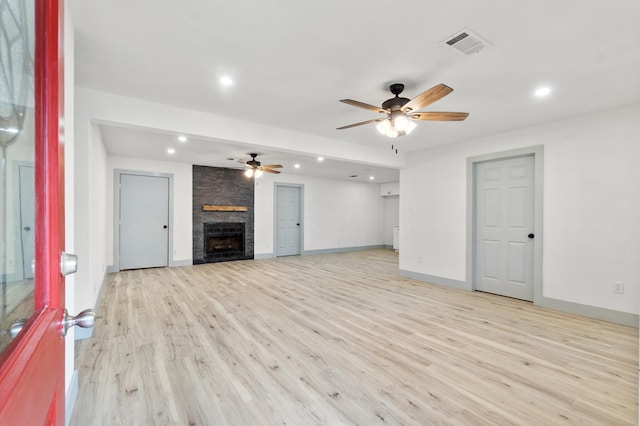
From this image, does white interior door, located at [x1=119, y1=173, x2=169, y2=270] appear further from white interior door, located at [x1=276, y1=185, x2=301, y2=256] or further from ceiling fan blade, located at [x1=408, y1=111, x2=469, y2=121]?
ceiling fan blade, located at [x1=408, y1=111, x2=469, y2=121]

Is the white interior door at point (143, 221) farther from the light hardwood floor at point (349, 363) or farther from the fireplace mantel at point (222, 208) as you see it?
the light hardwood floor at point (349, 363)

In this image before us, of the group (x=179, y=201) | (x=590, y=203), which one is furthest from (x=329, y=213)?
(x=590, y=203)

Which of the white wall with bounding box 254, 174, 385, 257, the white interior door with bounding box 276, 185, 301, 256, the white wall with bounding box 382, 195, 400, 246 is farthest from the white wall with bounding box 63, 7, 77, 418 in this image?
the white wall with bounding box 382, 195, 400, 246

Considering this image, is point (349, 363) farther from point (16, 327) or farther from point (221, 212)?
point (221, 212)

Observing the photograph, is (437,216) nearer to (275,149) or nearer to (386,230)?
(275,149)

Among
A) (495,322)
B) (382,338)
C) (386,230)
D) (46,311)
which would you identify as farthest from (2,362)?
(386,230)

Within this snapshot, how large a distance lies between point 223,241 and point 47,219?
708cm

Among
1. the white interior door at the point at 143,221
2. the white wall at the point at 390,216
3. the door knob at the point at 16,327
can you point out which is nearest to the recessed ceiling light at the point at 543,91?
the door knob at the point at 16,327

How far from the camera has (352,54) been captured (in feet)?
7.66

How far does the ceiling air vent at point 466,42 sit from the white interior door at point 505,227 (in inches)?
109

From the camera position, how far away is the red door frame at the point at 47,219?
603 mm

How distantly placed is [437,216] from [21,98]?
5452 millimetres

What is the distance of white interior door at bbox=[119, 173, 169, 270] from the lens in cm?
625

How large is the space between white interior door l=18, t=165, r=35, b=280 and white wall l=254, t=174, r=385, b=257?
7374 mm
